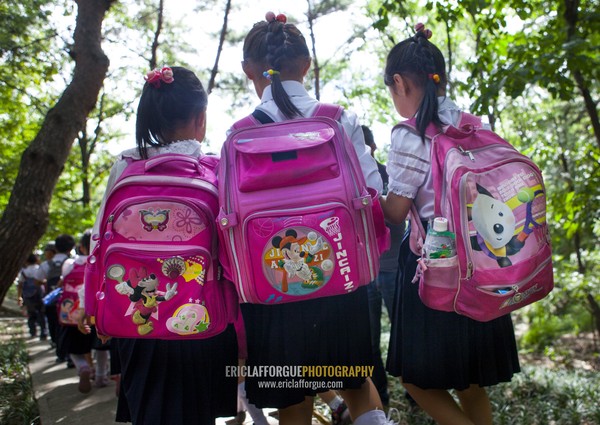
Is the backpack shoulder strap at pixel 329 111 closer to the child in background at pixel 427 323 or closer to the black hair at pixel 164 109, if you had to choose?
the child in background at pixel 427 323

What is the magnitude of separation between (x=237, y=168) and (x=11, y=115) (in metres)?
14.3

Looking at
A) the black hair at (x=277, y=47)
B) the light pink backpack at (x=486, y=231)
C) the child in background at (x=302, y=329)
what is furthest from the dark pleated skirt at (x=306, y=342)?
the black hair at (x=277, y=47)

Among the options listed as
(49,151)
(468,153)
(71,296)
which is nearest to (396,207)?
(468,153)

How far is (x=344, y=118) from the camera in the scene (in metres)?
2.27

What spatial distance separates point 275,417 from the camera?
3.94 m

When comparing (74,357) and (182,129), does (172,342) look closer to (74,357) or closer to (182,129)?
(182,129)

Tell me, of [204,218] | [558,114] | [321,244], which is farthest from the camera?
[558,114]

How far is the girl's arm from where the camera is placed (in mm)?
2293

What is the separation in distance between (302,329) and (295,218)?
0.49m

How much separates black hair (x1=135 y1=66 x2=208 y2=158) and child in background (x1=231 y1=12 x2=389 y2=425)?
323mm

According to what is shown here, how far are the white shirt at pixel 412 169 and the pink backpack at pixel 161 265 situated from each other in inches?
29.9

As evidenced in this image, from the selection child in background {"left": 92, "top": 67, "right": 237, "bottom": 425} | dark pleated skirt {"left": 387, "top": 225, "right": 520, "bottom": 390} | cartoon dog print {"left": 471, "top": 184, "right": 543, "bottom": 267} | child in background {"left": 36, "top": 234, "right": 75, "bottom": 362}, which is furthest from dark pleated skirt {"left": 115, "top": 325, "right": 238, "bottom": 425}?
child in background {"left": 36, "top": 234, "right": 75, "bottom": 362}

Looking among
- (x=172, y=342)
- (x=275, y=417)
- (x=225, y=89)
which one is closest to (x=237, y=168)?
(x=172, y=342)

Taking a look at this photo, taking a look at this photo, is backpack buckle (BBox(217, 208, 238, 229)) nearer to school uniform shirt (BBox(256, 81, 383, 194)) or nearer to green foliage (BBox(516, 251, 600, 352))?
school uniform shirt (BBox(256, 81, 383, 194))
